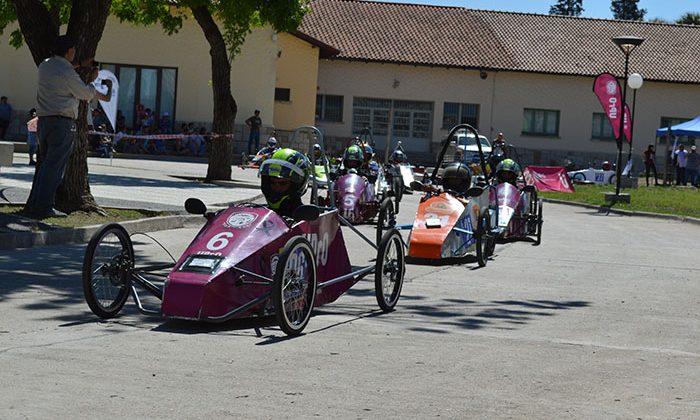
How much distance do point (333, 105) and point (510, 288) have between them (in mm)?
42366

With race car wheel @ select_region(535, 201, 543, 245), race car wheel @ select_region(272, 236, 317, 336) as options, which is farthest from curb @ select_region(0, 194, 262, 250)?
race car wheel @ select_region(535, 201, 543, 245)

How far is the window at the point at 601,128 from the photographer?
2222 inches

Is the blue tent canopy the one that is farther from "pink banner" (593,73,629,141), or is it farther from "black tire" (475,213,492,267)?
"black tire" (475,213,492,267)

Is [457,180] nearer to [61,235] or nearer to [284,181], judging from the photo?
[61,235]

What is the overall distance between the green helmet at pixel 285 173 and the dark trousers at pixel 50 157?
5176mm

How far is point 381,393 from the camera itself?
22.4 ft

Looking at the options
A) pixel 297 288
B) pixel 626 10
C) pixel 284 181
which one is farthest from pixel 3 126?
pixel 626 10

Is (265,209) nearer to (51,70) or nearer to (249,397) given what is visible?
(249,397)

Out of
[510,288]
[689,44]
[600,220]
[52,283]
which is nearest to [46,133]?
[52,283]

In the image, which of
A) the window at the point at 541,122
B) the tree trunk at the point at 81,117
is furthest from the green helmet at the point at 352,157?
the window at the point at 541,122

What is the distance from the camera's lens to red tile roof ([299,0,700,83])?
54.9 meters

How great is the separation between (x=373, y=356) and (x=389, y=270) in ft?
8.39

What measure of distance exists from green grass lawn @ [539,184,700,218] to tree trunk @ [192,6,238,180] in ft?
31.7

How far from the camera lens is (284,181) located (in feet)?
33.8
